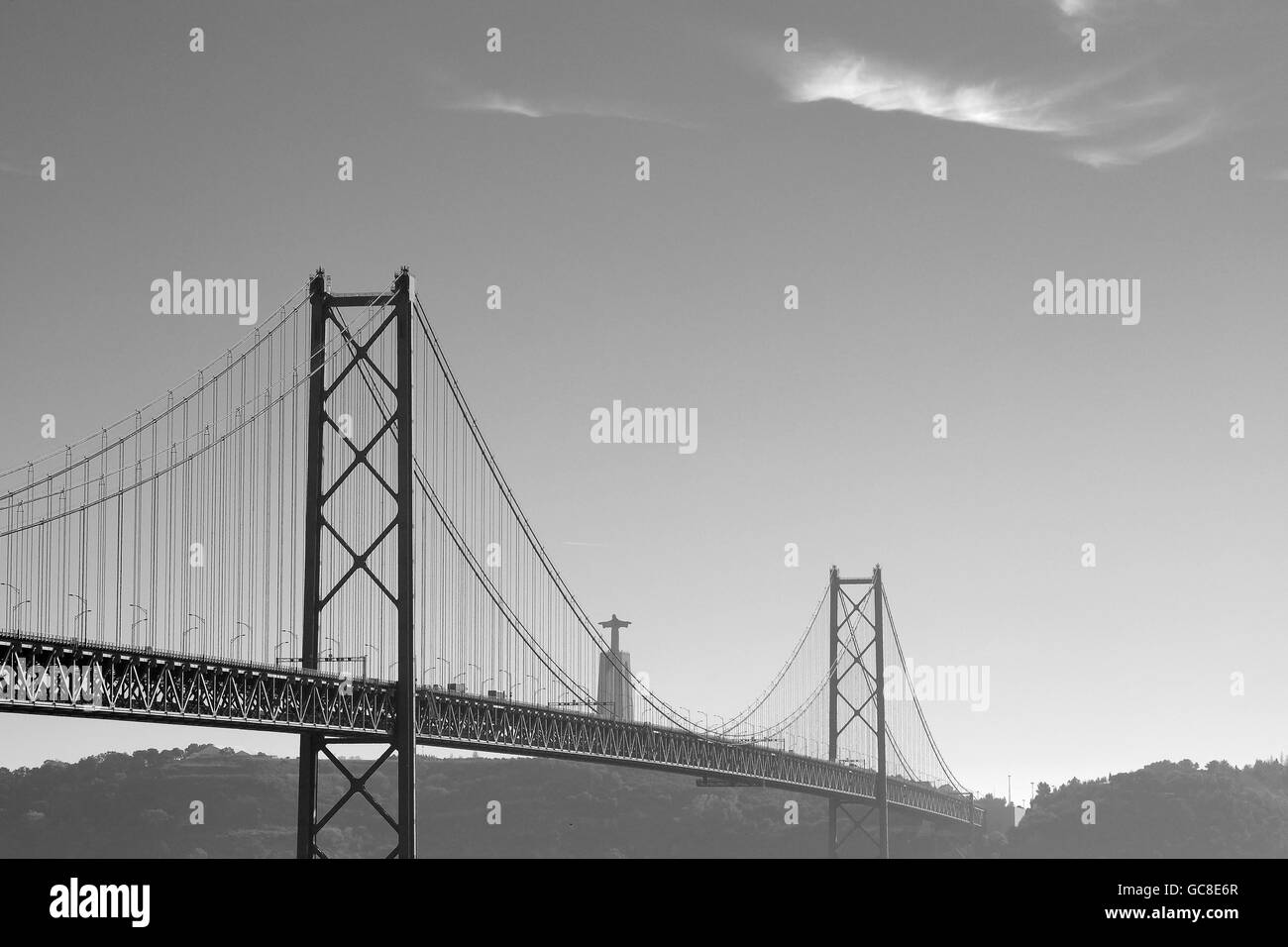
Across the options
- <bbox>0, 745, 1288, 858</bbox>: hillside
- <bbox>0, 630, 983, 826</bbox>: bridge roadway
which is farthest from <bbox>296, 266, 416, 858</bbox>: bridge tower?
<bbox>0, 745, 1288, 858</bbox>: hillside

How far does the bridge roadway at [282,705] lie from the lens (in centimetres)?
4675

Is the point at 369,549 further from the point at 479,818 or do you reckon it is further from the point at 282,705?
the point at 479,818

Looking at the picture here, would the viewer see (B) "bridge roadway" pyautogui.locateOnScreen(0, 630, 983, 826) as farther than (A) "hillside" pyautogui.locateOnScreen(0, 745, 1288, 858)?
No

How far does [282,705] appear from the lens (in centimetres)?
5709

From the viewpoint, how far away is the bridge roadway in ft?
153

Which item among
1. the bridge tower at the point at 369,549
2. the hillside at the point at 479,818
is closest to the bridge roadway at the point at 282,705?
the bridge tower at the point at 369,549

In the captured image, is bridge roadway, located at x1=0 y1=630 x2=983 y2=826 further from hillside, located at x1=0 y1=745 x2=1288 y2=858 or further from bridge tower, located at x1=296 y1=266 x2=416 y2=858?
hillside, located at x1=0 y1=745 x2=1288 y2=858

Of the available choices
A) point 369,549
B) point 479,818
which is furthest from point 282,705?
point 479,818

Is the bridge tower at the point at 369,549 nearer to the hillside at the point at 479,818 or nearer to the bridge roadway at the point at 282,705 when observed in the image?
the bridge roadway at the point at 282,705

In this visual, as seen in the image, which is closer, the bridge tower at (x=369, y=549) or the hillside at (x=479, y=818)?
the bridge tower at (x=369, y=549)

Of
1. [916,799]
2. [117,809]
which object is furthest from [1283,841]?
[117,809]
